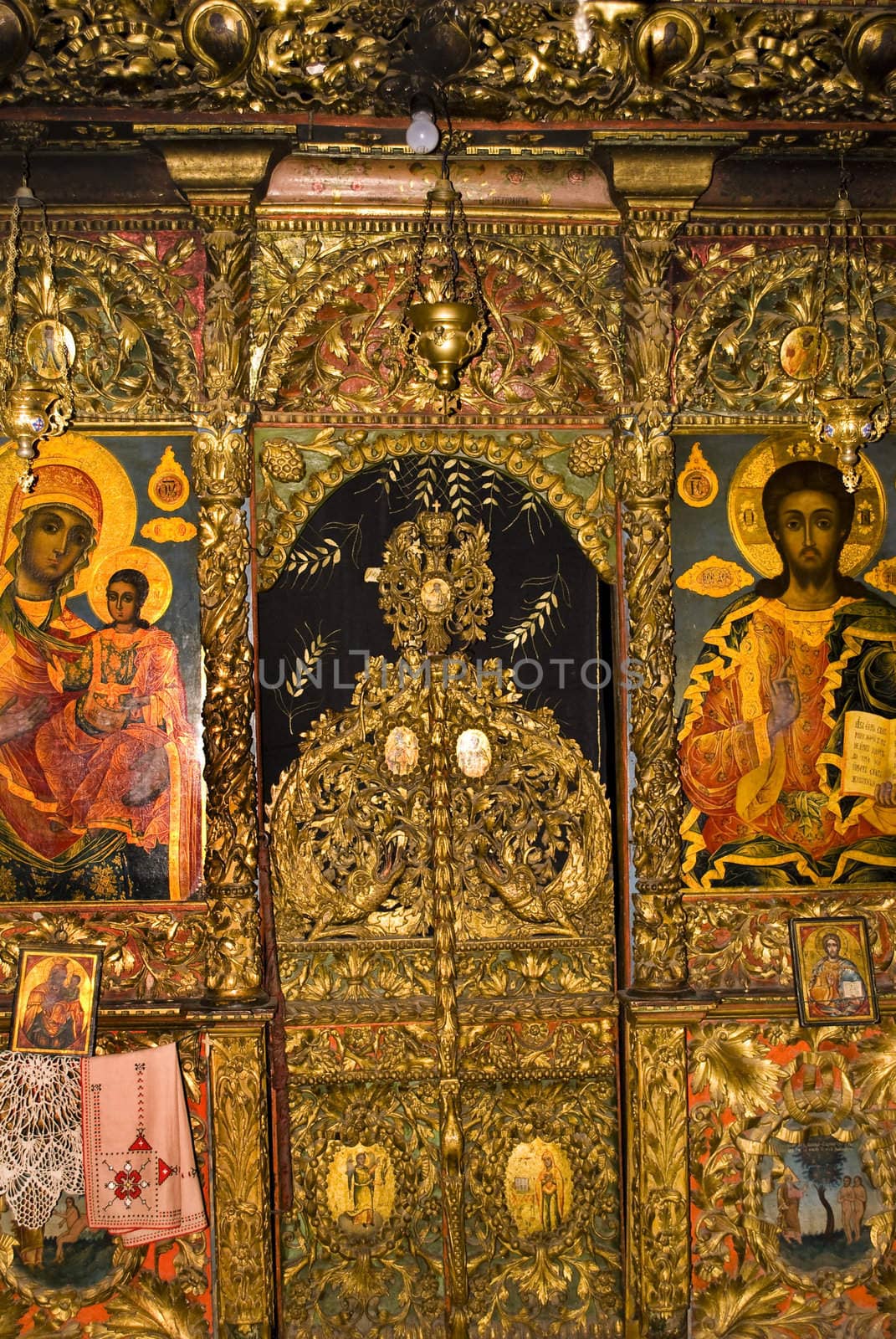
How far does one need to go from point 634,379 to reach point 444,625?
1.18m

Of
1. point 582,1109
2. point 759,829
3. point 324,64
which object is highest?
point 324,64

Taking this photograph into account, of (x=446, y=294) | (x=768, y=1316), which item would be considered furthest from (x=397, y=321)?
(x=768, y=1316)

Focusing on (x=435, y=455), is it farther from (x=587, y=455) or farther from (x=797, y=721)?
(x=797, y=721)

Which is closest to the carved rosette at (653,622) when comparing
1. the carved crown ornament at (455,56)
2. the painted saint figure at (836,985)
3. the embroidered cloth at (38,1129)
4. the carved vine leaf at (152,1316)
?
the painted saint figure at (836,985)

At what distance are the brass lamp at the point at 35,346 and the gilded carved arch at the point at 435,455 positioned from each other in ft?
2.58

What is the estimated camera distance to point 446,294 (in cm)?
471

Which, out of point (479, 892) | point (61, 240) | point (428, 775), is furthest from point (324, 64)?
point (479, 892)

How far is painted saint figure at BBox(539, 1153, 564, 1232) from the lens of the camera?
15.4ft

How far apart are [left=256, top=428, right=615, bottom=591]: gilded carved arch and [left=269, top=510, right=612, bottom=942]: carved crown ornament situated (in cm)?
28

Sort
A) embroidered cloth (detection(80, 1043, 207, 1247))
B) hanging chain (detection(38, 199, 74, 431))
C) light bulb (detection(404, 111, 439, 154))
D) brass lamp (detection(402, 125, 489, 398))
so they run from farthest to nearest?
hanging chain (detection(38, 199, 74, 431))
embroidered cloth (detection(80, 1043, 207, 1247))
brass lamp (detection(402, 125, 489, 398))
light bulb (detection(404, 111, 439, 154))

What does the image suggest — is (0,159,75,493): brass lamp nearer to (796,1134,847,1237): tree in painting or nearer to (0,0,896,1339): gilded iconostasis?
(0,0,896,1339): gilded iconostasis

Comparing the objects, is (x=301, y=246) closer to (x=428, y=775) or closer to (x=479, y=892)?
(x=428, y=775)

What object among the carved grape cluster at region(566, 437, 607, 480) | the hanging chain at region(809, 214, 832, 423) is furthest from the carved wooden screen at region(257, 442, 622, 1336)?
the hanging chain at region(809, 214, 832, 423)

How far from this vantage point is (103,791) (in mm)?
4645
